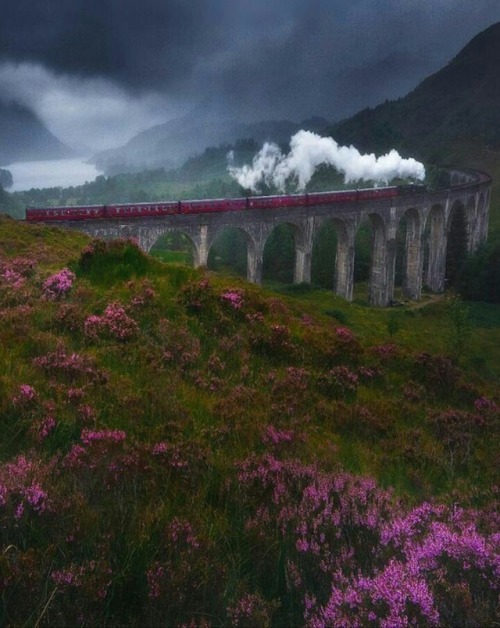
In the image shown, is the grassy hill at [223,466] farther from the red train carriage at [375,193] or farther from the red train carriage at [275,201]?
the red train carriage at [375,193]

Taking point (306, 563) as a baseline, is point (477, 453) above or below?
below

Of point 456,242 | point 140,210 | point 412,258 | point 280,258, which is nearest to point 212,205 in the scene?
point 140,210

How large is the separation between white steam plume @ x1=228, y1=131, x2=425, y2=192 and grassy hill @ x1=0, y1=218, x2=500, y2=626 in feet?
256

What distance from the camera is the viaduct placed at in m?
32.7

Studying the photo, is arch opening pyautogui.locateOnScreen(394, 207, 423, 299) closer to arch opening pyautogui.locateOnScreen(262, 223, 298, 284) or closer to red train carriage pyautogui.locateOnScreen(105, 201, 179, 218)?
arch opening pyautogui.locateOnScreen(262, 223, 298, 284)

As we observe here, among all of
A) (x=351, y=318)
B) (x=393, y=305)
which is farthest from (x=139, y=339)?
(x=393, y=305)

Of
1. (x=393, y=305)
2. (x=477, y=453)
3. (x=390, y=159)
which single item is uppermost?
(x=390, y=159)

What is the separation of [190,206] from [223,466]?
30026 mm

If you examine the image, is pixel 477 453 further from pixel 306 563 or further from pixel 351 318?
pixel 351 318

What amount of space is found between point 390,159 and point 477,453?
81.0 m

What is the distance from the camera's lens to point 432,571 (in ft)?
10.2

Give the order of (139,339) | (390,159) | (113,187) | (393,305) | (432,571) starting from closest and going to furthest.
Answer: (432,571)
(139,339)
(393,305)
(390,159)
(113,187)

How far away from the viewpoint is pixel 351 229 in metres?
45.6

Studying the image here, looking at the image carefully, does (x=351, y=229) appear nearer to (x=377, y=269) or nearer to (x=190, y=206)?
(x=377, y=269)
